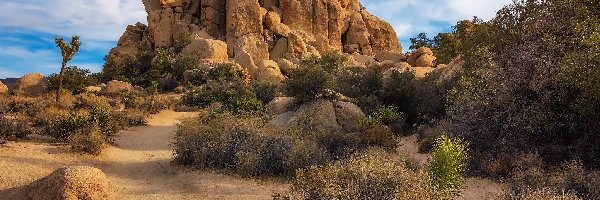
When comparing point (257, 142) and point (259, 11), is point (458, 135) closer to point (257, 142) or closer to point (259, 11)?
point (257, 142)

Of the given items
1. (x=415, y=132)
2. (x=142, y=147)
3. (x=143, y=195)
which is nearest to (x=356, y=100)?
(x=415, y=132)

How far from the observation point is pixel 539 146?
1350 cm

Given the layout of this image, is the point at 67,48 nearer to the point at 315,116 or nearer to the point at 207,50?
the point at 315,116

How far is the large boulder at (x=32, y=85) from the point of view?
3350cm

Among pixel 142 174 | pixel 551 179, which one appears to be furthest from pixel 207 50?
pixel 551 179

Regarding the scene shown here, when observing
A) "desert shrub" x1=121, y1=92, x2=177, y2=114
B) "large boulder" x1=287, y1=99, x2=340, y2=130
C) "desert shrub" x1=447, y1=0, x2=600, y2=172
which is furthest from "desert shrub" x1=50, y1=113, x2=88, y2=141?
"desert shrub" x1=447, y1=0, x2=600, y2=172

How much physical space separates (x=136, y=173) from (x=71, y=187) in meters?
3.89

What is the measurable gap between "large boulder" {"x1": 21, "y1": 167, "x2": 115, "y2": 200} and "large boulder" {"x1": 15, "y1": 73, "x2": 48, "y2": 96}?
26.0 meters

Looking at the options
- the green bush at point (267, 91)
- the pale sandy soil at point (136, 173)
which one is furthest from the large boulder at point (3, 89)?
the pale sandy soil at point (136, 173)

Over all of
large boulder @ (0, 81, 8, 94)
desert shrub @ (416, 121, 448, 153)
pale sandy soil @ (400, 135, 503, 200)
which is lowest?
pale sandy soil @ (400, 135, 503, 200)

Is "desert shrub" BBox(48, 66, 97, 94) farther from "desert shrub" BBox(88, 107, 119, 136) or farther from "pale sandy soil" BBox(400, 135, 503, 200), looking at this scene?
"pale sandy soil" BBox(400, 135, 503, 200)

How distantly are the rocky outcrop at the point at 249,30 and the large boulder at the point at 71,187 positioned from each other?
37561 mm

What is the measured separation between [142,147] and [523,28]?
1367 centimetres

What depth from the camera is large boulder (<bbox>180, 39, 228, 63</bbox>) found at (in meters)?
48.0
